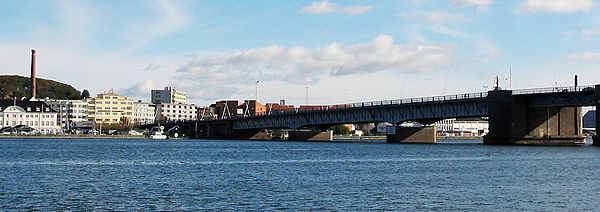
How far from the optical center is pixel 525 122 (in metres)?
132

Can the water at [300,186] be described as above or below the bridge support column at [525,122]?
below

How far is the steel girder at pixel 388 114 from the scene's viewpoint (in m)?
138

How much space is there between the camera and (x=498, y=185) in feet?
180

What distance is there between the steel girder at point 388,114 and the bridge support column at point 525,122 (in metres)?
3.93

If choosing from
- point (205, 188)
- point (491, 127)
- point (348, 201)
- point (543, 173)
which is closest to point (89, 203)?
point (205, 188)

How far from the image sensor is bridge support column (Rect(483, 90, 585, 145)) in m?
130

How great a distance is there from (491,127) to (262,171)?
73570mm

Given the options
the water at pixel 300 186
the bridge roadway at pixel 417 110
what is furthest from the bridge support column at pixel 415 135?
the water at pixel 300 186

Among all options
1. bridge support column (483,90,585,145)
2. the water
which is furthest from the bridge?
the water

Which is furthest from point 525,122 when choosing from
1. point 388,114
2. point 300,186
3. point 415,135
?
point 300,186

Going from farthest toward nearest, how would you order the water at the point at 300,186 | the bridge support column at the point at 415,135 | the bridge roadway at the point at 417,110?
the bridge support column at the point at 415,135 → the bridge roadway at the point at 417,110 → the water at the point at 300,186

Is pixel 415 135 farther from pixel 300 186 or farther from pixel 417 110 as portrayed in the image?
pixel 300 186

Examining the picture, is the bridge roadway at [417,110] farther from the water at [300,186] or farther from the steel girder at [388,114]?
the water at [300,186]

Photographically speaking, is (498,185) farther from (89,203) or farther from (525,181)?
(89,203)
